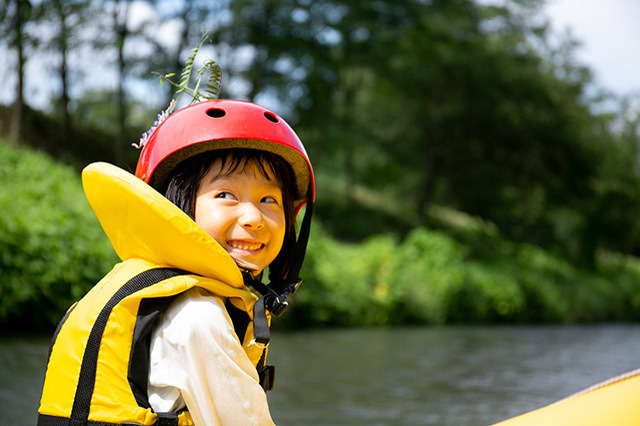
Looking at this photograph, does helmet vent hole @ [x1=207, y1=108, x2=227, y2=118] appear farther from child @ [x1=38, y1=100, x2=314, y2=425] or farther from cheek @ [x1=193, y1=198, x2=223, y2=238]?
cheek @ [x1=193, y1=198, x2=223, y2=238]

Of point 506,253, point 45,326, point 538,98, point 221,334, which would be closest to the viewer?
point 221,334

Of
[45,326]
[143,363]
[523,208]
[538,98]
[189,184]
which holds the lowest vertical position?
[143,363]

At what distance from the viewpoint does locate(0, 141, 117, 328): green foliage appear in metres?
7.68

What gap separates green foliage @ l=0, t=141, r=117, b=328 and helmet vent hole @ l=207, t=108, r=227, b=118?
261 inches

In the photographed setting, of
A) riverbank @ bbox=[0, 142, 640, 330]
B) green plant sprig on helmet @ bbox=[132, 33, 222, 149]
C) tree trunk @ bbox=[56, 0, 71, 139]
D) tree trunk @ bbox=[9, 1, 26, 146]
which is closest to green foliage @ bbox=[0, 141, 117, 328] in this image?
riverbank @ bbox=[0, 142, 640, 330]

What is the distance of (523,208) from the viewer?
28297mm

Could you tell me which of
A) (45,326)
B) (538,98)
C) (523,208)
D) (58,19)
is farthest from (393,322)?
(523,208)

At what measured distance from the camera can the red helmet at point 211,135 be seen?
175cm

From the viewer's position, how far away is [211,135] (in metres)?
1.73

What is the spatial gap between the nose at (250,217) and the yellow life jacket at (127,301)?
5.8 inches

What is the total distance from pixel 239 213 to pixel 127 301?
1.25ft

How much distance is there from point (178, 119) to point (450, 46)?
69.9 feet

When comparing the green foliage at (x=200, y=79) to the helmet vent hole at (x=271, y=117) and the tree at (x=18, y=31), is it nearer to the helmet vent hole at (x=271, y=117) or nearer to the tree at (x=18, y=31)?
the helmet vent hole at (x=271, y=117)

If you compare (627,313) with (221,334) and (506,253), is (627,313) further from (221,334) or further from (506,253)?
(221,334)
